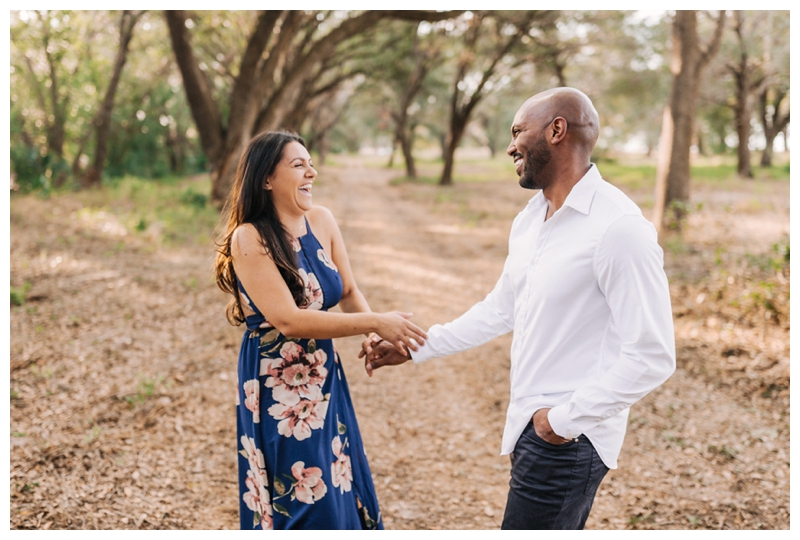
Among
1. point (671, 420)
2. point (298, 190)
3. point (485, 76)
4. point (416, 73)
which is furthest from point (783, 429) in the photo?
point (416, 73)

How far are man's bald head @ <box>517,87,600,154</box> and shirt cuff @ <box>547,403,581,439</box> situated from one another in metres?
1.01

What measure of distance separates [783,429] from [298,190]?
4333mm

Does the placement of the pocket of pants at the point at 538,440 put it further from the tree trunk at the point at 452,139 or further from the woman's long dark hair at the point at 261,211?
the tree trunk at the point at 452,139

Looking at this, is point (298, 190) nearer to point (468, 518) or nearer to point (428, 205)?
point (468, 518)

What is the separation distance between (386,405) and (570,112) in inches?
138

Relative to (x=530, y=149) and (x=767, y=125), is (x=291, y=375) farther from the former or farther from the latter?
(x=767, y=125)

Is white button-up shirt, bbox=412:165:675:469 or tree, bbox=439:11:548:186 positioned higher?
tree, bbox=439:11:548:186

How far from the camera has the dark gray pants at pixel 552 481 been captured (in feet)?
6.86

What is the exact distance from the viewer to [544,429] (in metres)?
2.10

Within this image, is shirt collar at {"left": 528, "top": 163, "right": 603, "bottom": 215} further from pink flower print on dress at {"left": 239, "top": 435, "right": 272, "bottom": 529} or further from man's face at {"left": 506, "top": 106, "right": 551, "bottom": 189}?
pink flower print on dress at {"left": 239, "top": 435, "right": 272, "bottom": 529}

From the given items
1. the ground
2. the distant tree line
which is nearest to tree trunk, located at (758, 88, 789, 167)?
the distant tree line

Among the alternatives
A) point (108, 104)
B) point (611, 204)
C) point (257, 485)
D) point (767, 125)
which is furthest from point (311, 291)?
point (767, 125)

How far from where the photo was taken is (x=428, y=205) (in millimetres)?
16219

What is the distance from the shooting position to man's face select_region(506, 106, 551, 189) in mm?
2209
